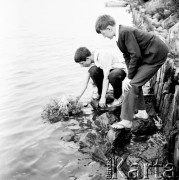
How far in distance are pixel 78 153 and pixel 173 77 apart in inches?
82.3

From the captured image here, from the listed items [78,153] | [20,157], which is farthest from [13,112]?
[78,153]

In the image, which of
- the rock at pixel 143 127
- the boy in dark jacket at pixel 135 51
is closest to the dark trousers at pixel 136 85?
the boy in dark jacket at pixel 135 51

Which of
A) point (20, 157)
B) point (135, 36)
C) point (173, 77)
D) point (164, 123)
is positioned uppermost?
point (135, 36)

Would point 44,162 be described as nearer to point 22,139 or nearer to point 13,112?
point 22,139

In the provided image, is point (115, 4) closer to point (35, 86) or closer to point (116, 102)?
point (35, 86)

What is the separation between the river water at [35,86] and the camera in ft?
15.5

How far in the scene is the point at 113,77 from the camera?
219 inches

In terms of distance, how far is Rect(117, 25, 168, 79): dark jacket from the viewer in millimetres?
4359

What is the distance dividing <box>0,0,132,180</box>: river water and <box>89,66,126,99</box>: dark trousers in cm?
122

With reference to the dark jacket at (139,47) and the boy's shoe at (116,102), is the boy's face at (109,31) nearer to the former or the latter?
the dark jacket at (139,47)

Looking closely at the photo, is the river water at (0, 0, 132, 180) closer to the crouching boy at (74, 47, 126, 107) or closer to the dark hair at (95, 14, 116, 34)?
the crouching boy at (74, 47, 126, 107)

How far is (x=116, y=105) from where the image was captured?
5805mm

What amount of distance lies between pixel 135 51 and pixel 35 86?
4.63m

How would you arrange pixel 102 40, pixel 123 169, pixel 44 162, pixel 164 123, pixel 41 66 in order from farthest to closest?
pixel 102 40
pixel 41 66
pixel 164 123
pixel 44 162
pixel 123 169
